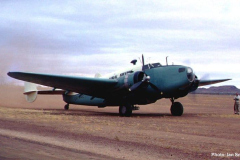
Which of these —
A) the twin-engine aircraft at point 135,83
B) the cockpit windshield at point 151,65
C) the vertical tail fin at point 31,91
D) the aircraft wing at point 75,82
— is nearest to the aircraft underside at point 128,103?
the twin-engine aircraft at point 135,83

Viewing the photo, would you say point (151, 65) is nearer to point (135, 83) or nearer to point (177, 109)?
point (135, 83)

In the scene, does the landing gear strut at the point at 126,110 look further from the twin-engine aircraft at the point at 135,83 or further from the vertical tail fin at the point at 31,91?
the vertical tail fin at the point at 31,91

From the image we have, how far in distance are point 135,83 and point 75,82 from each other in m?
4.40

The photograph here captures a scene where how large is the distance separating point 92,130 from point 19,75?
981cm

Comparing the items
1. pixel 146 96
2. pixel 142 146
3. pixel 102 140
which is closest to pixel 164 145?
pixel 142 146

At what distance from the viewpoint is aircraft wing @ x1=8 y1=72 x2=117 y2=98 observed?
24.8 meters

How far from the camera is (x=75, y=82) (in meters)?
26.0

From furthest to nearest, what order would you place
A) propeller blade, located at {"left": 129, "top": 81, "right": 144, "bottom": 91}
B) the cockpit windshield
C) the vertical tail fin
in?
the vertical tail fin < the cockpit windshield < propeller blade, located at {"left": 129, "top": 81, "right": 144, "bottom": 91}

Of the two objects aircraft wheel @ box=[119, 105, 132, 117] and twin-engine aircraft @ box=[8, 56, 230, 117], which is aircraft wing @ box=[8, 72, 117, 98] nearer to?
twin-engine aircraft @ box=[8, 56, 230, 117]

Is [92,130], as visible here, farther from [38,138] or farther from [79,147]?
[79,147]

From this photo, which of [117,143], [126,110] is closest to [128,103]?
[126,110]

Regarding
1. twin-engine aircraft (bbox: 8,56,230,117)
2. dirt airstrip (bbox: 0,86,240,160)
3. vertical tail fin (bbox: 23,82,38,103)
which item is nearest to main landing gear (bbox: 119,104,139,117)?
twin-engine aircraft (bbox: 8,56,230,117)

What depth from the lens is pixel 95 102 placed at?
30859 mm

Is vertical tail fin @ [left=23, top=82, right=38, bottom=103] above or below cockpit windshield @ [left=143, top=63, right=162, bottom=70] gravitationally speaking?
below
